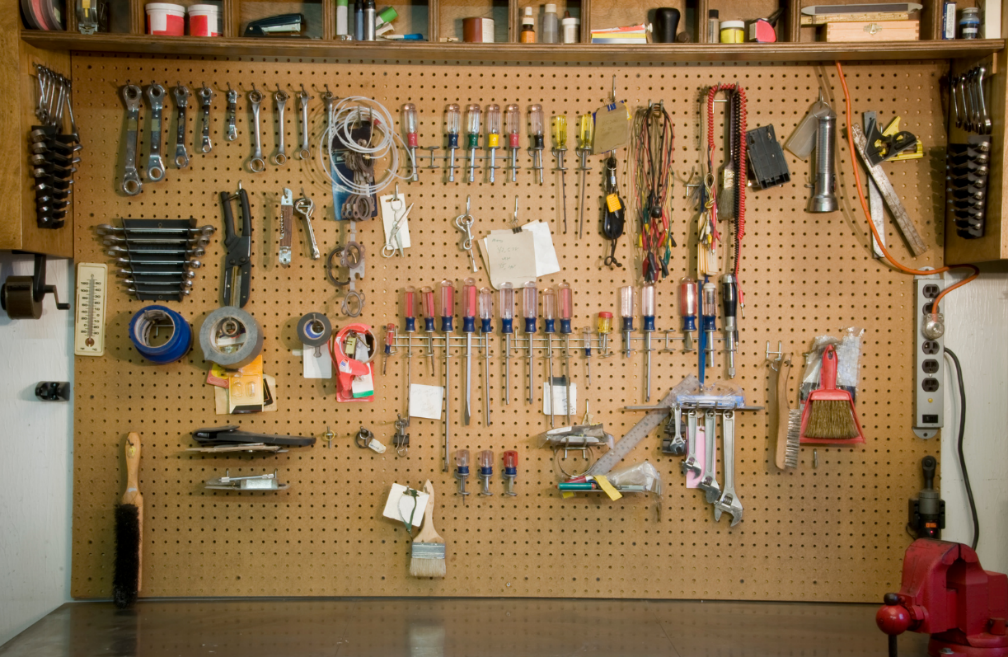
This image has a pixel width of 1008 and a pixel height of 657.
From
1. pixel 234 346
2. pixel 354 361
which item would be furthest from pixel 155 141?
pixel 354 361

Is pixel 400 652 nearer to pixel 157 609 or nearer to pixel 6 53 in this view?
pixel 157 609

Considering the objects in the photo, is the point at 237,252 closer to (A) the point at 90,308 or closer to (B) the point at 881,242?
(A) the point at 90,308

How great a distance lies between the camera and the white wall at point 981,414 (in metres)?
2.20

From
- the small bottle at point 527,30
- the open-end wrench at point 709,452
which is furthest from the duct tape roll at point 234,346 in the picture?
the open-end wrench at point 709,452

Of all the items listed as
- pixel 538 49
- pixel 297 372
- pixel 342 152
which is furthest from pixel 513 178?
pixel 297 372

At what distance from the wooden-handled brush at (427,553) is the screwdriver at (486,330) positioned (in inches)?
14.3

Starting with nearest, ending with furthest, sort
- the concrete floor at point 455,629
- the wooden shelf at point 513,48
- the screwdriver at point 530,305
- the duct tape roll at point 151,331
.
→ the concrete floor at point 455,629 → the wooden shelf at point 513,48 → the duct tape roll at point 151,331 → the screwdriver at point 530,305

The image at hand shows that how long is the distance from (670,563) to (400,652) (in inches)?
34.3

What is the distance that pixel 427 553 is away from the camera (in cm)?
213

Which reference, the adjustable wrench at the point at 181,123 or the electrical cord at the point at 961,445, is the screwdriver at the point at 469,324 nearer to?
the adjustable wrench at the point at 181,123

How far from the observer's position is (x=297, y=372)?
2.19m

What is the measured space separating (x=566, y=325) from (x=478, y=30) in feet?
3.03

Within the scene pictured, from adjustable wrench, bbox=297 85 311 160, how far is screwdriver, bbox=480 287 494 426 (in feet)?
1.94

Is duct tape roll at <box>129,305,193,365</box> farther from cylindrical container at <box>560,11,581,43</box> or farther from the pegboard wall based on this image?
cylindrical container at <box>560,11,581,43</box>
